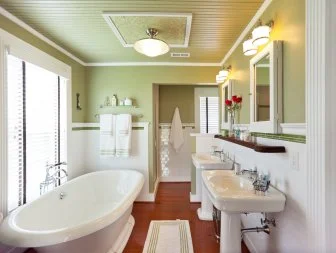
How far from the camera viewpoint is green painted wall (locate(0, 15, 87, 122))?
2.04m

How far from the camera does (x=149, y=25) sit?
7.25 ft

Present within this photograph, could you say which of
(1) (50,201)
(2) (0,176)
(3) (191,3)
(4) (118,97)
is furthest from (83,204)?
(3) (191,3)

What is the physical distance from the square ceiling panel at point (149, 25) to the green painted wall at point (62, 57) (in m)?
0.90

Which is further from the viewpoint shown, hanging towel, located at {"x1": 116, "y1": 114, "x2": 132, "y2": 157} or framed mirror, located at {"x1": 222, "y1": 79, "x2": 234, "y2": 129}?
hanging towel, located at {"x1": 116, "y1": 114, "x2": 132, "y2": 157}

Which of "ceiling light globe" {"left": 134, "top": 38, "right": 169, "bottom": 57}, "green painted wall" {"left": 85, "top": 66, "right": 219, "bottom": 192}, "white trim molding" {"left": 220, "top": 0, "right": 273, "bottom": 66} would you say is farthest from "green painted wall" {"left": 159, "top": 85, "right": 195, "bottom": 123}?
"ceiling light globe" {"left": 134, "top": 38, "right": 169, "bottom": 57}

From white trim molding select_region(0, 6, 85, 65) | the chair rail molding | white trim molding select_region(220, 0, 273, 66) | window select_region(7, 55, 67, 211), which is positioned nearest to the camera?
the chair rail molding

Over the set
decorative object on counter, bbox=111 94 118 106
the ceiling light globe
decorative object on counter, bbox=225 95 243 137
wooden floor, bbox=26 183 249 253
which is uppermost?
the ceiling light globe

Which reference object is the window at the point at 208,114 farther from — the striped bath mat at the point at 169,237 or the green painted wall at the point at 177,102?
the striped bath mat at the point at 169,237

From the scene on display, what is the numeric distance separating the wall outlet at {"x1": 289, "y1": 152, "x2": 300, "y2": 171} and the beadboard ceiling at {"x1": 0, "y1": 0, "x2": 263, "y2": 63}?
1.33m

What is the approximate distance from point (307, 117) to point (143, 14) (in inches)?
64.6

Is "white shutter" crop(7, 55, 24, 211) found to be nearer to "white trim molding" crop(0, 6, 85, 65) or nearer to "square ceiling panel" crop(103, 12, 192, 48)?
"white trim molding" crop(0, 6, 85, 65)

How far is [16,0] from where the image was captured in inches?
70.9

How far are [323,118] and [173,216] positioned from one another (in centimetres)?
248

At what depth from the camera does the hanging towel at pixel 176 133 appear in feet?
15.2
